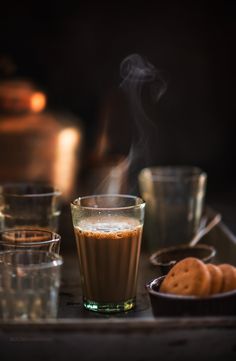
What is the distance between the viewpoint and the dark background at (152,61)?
7.57 ft

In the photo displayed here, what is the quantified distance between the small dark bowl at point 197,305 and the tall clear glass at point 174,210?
0.47m

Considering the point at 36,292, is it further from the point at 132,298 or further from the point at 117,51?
the point at 117,51

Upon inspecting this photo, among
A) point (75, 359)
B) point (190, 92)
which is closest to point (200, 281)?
point (75, 359)

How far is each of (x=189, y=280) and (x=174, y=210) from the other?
0.48 meters

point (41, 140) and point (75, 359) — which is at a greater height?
point (41, 140)

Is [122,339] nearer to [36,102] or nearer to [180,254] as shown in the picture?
[180,254]

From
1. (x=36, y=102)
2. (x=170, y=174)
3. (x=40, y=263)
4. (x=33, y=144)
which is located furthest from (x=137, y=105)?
(x=40, y=263)

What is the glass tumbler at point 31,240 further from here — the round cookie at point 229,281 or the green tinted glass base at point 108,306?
the round cookie at point 229,281

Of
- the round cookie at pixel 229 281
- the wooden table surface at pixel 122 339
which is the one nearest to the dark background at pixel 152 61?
the round cookie at pixel 229 281

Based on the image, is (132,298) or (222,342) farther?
(132,298)

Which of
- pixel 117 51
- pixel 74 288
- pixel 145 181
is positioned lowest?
pixel 74 288

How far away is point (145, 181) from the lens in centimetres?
145

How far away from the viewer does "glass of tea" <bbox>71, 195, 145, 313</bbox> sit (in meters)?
1.05

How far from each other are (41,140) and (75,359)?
99 centimetres
